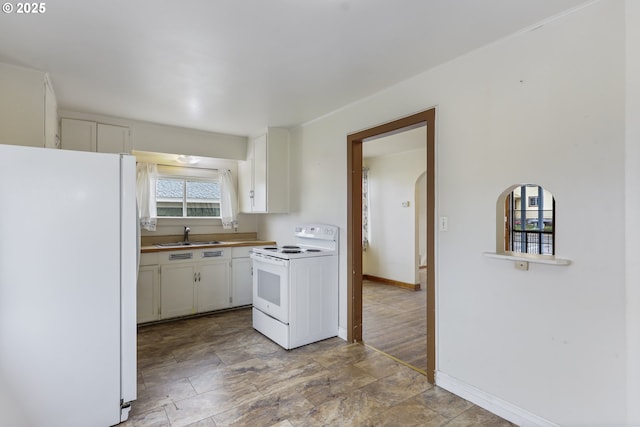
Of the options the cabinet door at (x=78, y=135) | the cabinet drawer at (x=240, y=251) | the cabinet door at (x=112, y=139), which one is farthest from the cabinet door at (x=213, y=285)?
the cabinet door at (x=78, y=135)

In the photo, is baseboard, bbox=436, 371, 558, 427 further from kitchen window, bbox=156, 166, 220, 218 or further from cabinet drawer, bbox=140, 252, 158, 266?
kitchen window, bbox=156, 166, 220, 218

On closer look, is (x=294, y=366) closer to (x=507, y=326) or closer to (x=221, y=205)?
(x=507, y=326)

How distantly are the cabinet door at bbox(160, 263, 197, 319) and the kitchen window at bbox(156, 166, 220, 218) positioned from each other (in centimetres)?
92

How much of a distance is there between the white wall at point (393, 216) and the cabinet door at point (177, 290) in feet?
11.8

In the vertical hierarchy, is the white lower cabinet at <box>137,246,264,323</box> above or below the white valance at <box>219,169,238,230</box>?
below

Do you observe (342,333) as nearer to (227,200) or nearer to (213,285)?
(213,285)

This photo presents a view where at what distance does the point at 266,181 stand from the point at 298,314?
1.77 m

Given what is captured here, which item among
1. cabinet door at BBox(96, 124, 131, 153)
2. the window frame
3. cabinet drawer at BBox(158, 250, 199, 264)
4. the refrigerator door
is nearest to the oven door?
cabinet drawer at BBox(158, 250, 199, 264)

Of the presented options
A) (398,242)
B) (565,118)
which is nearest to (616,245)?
(565,118)

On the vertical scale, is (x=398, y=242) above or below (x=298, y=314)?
above

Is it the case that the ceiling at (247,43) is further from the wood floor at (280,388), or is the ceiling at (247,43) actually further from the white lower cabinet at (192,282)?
the wood floor at (280,388)

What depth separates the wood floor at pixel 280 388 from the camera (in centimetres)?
210

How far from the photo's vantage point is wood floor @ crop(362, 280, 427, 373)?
3.13 m

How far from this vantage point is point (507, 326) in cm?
207
